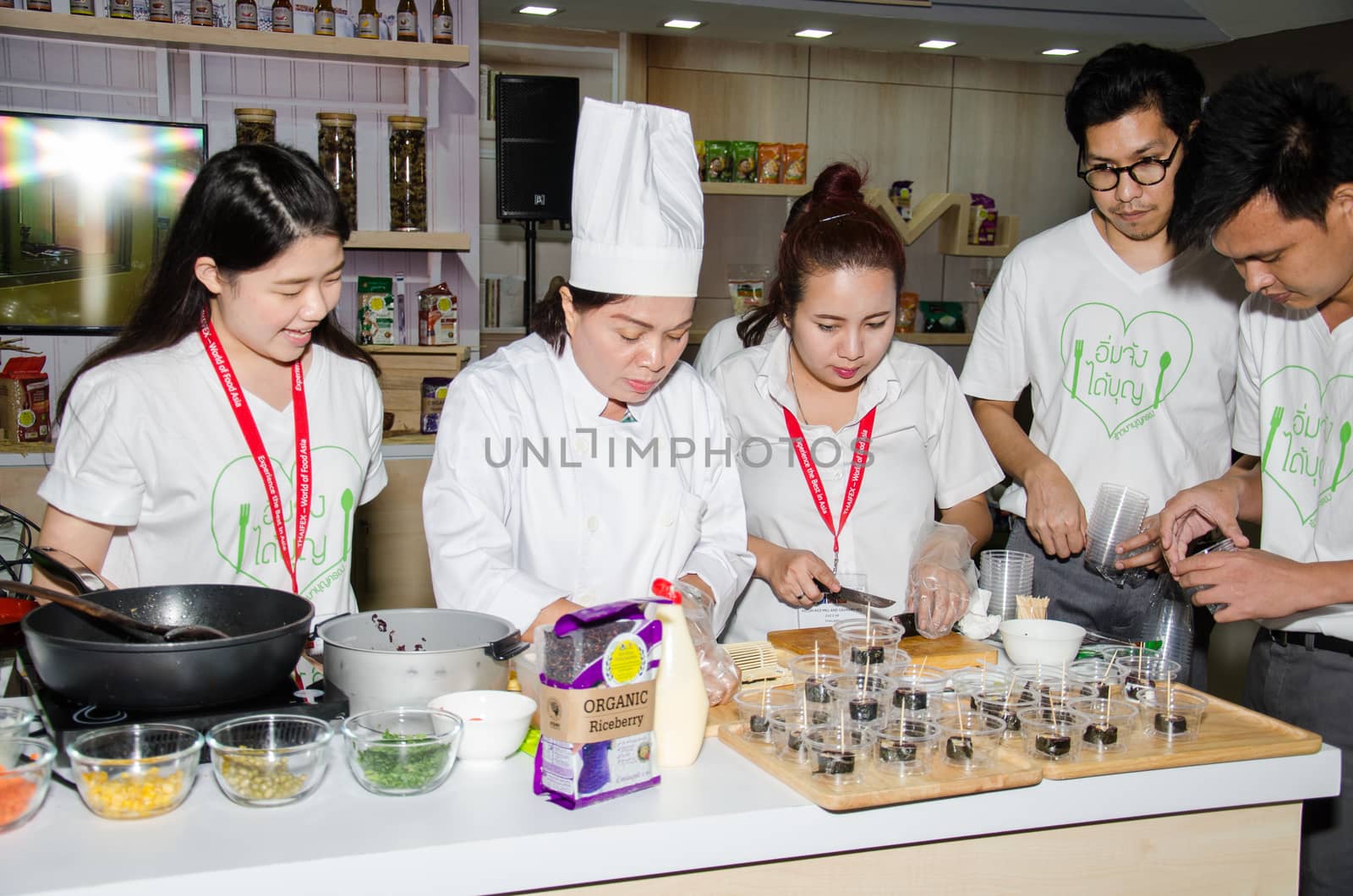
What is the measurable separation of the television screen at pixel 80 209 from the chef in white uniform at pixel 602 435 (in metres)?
2.92

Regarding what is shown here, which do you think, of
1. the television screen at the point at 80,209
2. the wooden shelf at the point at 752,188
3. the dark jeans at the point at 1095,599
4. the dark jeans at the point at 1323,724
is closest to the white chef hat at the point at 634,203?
the dark jeans at the point at 1095,599

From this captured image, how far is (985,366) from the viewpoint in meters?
2.51

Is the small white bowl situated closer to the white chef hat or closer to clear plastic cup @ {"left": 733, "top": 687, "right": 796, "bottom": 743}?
clear plastic cup @ {"left": 733, "top": 687, "right": 796, "bottom": 743}

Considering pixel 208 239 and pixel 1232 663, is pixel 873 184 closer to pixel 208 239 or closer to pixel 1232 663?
pixel 1232 663

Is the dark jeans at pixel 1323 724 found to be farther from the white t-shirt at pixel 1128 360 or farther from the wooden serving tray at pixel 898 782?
the wooden serving tray at pixel 898 782

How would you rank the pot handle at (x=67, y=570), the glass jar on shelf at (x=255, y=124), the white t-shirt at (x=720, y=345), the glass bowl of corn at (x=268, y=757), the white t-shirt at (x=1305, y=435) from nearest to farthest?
the glass bowl of corn at (x=268, y=757)
the pot handle at (x=67, y=570)
the white t-shirt at (x=1305, y=435)
the white t-shirt at (x=720, y=345)
the glass jar on shelf at (x=255, y=124)

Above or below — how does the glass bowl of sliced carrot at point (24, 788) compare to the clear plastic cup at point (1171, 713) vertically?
above

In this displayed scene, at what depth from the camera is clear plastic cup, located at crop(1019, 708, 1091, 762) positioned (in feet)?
4.85

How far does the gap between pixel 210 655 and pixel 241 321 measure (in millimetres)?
735

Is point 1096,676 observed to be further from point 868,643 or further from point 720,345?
point 720,345

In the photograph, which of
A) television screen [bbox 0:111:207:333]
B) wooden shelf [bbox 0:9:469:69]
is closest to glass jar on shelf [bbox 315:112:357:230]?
wooden shelf [bbox 0:9:469:69]

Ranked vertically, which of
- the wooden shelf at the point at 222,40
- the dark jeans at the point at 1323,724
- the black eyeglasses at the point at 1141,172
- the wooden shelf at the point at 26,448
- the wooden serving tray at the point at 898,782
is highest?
the wooden shelf at the point at 222,40

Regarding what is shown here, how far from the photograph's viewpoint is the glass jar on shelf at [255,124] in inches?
159

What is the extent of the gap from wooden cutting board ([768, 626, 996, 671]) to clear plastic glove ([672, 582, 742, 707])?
0.23 metres
